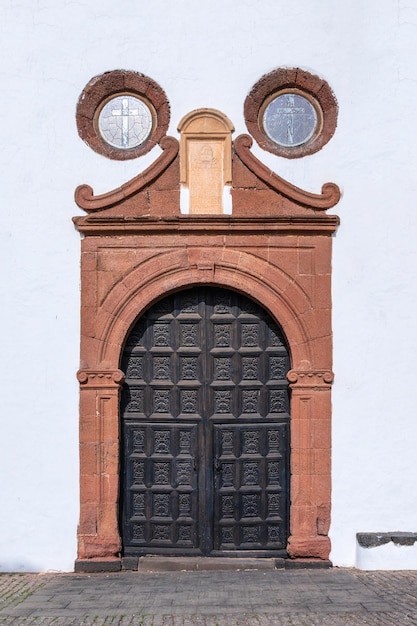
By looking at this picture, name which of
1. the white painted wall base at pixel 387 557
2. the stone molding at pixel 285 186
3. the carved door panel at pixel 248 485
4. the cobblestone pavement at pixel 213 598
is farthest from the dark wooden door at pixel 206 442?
the stone molding at pixel 285 186

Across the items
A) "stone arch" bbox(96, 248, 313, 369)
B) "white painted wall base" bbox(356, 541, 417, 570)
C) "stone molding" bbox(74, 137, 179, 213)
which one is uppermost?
"stone molding" bbox(74, 137, 179, 213)

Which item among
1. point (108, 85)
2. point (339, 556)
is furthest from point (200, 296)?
point (339, 556)

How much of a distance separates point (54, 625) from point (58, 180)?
378 cm

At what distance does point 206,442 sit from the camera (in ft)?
23.1

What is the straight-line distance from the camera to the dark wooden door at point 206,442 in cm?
703

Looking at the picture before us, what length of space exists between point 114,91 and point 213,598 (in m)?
4.50

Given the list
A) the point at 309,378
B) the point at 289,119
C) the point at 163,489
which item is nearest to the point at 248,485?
the point at 163,489

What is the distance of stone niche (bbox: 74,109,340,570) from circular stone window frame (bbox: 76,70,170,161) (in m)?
0.19

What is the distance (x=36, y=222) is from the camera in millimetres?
6988

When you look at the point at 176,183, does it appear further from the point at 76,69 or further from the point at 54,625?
the point at 54,625

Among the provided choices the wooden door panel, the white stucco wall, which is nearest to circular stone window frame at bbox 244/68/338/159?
the white stucco wall

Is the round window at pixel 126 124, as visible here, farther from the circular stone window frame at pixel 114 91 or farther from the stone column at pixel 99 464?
the stone column at pixel 99 464

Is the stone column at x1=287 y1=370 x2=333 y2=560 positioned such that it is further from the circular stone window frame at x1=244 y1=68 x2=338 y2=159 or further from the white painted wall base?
the circular stone window frame at x1=244 y1=68 x2=338 y2=159

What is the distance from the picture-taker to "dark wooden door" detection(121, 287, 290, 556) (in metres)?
7.03
